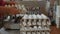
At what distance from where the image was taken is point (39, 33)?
269 cm

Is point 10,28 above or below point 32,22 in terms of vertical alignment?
below

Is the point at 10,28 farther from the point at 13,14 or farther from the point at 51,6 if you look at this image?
the point at 51,6

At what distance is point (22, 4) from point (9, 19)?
122 centimetres

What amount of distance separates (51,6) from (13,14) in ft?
5.85

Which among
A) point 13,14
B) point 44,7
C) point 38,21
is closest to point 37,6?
point 44,7

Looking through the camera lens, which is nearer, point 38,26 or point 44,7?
point 38,26

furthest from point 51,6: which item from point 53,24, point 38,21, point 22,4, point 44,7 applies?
point 38,21

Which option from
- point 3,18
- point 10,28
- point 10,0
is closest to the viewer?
point 10,28

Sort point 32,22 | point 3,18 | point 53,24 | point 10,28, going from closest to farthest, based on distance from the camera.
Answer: point 32,22, point 10,28, point 3,18, point 53,24

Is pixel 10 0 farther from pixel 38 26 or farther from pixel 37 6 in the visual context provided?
Result: pixel 38 26

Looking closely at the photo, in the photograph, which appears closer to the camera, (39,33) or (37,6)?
(39,33)

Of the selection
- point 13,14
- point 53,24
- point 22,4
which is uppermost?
point 22,4

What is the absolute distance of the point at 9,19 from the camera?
388 centimetres

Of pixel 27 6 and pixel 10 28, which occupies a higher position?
pixel 27 6
